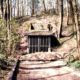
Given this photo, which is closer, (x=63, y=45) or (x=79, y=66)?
(x=79, y=66)

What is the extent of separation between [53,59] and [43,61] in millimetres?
1216

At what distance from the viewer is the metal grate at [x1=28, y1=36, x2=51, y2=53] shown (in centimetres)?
2730

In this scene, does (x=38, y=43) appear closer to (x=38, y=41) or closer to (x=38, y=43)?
(x=38, y=43)

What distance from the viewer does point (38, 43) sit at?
89.8ft

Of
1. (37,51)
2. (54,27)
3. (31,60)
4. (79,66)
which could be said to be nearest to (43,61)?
(31,60)

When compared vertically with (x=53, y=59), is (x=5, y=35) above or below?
above

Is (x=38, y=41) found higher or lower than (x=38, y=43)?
higher

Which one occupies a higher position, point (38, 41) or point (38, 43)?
point (38, 41)

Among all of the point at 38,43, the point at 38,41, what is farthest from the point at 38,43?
the point at 38,41

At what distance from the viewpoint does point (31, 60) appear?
78.2 feet

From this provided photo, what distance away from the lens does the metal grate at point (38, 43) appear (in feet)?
89.6

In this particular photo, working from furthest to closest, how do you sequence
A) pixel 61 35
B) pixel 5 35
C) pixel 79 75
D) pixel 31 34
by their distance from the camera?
pixel 61 35, pixel 31 34, pixel 5 35, pixel 79 75

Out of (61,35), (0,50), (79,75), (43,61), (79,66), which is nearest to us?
(79,75)

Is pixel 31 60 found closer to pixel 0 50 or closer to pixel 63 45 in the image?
pixel 0 50
